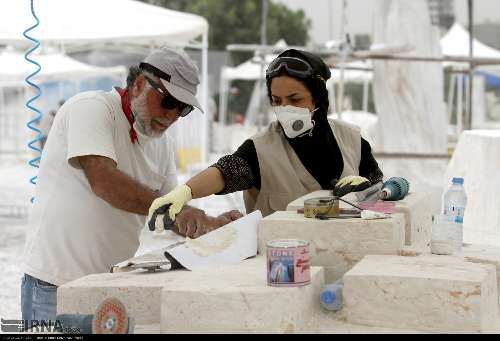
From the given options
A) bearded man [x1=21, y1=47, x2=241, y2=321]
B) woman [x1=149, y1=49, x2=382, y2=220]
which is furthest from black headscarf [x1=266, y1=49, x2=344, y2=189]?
bearded man [x1=21, y1=47, x2=241, y2=321]

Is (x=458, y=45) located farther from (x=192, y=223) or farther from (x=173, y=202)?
(x=173, y=202)

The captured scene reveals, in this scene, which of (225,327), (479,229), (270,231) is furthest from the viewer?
(479,229)

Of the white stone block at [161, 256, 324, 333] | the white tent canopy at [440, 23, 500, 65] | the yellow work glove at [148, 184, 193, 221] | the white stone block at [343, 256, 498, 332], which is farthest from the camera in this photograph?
the white tent canopy at [440, 23, 500, 65]

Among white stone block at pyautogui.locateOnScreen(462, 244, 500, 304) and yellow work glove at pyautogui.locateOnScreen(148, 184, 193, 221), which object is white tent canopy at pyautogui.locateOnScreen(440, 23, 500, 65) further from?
yellow work glove at pyautogui.locateOnScreen(148, 184, 193, 221)

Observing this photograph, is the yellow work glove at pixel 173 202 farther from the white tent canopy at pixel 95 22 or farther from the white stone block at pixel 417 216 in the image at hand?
the white tent canopy at pixel 95 22

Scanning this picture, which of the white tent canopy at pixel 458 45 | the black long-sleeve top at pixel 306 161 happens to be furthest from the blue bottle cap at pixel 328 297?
the white tent canopy at pixel 458 45

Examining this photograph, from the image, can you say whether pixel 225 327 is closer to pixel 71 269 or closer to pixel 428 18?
pixel 71 269

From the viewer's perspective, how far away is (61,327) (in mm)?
2770

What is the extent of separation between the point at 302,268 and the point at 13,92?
28.4 m

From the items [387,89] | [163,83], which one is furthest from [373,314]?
[387,89]

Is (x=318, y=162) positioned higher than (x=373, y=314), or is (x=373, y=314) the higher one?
(x=318, y=162)

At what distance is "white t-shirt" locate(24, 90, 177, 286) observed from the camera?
3.57 metres

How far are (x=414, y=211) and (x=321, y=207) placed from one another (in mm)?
602

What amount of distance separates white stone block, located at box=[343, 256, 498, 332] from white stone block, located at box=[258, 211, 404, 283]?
218 mm
